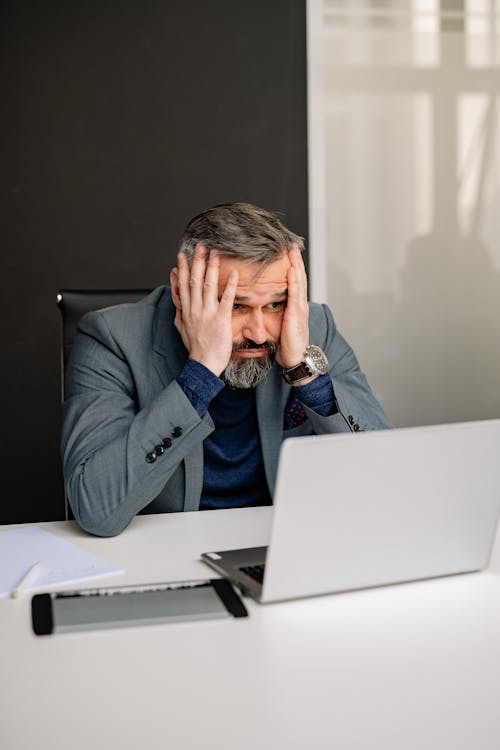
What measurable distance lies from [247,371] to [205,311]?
18 cm

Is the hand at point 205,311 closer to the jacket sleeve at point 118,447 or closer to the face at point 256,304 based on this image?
the face at point 256,304

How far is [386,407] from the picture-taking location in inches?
134

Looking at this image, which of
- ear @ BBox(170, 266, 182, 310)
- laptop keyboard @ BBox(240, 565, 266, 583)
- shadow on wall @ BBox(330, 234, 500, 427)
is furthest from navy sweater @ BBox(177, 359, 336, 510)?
shadow on wall @ BBox(330, 234, 500, 427)

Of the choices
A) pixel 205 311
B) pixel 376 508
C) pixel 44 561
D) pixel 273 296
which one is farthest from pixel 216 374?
Result: pixel 376 508

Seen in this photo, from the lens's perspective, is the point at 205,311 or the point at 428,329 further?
the point at 428,329

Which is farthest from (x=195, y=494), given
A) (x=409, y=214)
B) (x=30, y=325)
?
(x=409, y=214)

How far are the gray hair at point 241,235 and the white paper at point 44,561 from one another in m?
0.71

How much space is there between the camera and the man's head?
1.84 metres

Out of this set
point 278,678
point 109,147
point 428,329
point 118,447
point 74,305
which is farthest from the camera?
point 428,329

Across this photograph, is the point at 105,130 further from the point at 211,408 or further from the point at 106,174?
the point at 211,408

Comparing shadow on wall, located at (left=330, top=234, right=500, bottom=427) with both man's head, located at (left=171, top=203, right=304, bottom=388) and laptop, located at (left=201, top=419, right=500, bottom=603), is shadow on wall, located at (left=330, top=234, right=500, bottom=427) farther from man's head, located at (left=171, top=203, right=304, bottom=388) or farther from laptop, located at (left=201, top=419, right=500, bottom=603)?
laptop, located at (left=201, top=419, right=500, bottom=603)

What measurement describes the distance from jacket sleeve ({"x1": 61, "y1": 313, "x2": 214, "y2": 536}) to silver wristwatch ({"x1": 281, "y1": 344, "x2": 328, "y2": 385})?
0.29 meters

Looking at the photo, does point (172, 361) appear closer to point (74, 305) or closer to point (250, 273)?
point (250, 273)

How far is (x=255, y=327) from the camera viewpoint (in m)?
1.88
